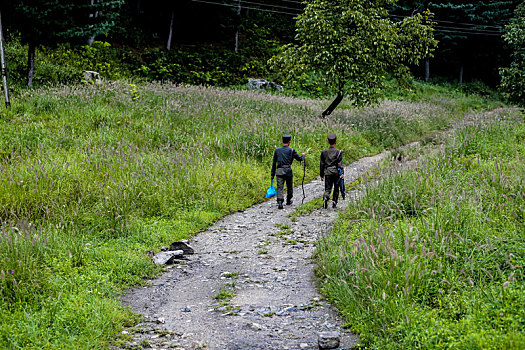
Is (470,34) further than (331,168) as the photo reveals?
Yes

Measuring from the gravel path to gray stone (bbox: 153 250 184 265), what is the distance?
6.8 inches

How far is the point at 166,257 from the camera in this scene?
23.9 feet

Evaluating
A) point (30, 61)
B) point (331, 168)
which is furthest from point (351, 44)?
point (30, 61)

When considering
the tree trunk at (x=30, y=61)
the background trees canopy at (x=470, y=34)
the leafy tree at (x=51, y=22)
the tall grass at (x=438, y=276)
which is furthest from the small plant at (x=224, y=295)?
the background trees canopy at (x=470, y=34)

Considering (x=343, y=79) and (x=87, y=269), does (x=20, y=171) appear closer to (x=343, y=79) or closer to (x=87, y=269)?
(x=87, y=269)

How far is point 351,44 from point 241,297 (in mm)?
15554

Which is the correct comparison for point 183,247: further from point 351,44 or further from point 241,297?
point 351,44

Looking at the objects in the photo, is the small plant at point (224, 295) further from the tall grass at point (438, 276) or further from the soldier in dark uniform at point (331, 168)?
the soldier in dark uniform at point (331, 168)

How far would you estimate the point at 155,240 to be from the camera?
7.93m

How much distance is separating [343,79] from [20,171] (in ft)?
48.2

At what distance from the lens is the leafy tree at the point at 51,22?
1820 cm

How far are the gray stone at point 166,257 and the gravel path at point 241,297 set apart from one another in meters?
0.17

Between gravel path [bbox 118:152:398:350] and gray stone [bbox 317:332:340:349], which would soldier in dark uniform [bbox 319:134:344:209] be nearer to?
gravel path [bbox 118:152:398:350]

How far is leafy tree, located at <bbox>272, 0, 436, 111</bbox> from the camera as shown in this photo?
18828mm
